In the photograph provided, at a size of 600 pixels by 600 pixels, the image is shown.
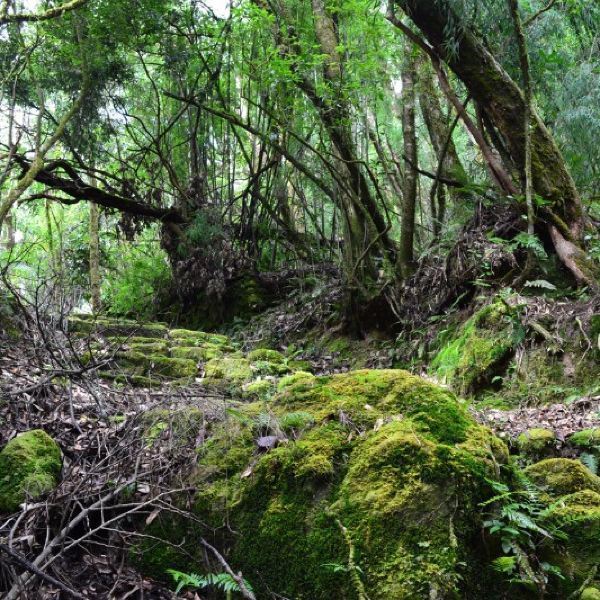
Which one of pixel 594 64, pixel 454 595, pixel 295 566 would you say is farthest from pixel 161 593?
pixel 594 64

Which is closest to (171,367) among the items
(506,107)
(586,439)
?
(586,439)

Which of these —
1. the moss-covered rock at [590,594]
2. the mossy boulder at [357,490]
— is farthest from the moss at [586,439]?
the moss-covered rock at [590,594]

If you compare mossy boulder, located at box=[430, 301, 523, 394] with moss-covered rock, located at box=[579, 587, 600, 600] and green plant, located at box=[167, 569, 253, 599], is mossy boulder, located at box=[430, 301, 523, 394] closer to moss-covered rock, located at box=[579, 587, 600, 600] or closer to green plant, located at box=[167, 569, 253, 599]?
moss-covered rock, located at box=[579, 587, 600, 600]

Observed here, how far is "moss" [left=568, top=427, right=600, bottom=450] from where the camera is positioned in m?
3.22

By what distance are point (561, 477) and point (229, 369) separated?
356 centimetres

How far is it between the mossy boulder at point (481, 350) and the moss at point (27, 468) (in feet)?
11.3

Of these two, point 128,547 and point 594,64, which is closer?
point 128,547

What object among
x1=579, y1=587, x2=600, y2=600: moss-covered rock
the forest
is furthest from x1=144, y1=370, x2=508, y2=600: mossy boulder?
x1=579, y1=587, x2=600, y2=600: moss-covered rock

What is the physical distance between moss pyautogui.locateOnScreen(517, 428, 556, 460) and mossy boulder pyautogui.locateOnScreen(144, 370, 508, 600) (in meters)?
0.71

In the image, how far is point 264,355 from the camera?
6.92m

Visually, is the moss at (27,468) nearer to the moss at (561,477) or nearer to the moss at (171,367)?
the moss at (561,477)

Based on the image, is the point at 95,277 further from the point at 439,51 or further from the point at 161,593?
the point at 161,593

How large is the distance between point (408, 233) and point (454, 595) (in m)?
5.98

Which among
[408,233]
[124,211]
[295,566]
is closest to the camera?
[295,566]
